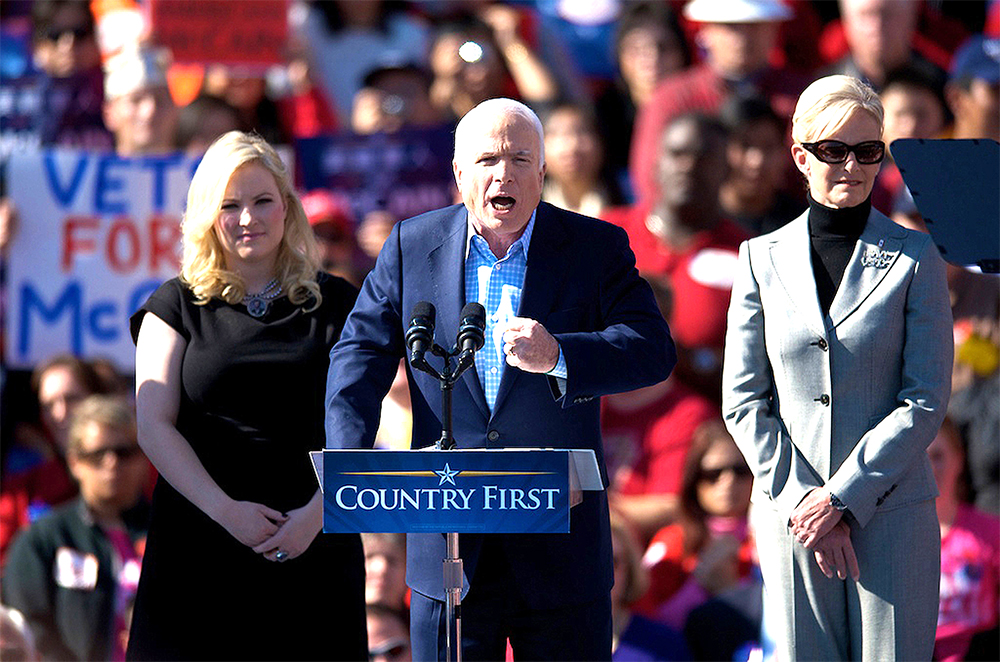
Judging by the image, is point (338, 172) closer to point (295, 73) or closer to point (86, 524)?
point (295, 73)

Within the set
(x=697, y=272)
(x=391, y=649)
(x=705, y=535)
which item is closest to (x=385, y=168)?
(x=697, y=272)

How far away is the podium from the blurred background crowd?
2412mm

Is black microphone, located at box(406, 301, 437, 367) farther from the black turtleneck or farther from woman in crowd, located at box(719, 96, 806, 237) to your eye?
woman in crowd, located at box(719, 96, 806, 237)

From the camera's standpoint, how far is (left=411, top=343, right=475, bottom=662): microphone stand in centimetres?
312

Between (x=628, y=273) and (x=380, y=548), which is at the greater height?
(x=628, y=273)

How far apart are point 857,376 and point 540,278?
78 centimetres

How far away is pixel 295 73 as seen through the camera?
8273mm

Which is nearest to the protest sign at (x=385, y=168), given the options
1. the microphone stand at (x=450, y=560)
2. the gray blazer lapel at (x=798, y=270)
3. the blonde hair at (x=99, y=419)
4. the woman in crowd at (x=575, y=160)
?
the woman in crowd at (x=575, y=160)

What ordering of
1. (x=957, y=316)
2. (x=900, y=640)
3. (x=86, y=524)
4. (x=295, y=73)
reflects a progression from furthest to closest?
1. (x=295, y=73)
2. (x=957, y=316)
3. (x=86, y=524)
4. (x=900, y=640)

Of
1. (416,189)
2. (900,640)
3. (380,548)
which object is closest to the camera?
(900,640)

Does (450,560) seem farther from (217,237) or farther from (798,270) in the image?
(217,237)

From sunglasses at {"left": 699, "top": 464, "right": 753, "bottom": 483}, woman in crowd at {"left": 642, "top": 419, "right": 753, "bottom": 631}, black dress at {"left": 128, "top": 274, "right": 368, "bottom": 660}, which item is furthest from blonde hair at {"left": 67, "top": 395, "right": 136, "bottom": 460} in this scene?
black dress at {"left": 128, "top": 274, "right": 368, "bottom": 660}

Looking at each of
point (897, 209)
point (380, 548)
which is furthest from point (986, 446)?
point (380, 548)

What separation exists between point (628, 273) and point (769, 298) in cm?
38
